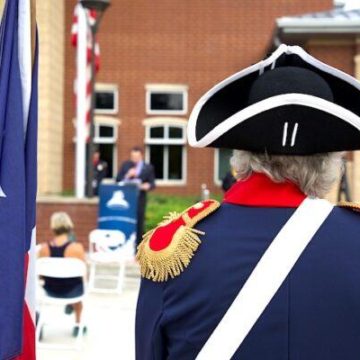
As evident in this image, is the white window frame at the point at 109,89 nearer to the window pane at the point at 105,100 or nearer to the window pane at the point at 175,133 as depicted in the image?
the window pane at the point at 105,100

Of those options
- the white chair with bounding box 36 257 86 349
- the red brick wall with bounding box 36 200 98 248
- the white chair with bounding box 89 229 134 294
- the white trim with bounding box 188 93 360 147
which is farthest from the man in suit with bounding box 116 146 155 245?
the white trim with bounding box 188 93 360 147

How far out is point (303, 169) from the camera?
6.27 ft

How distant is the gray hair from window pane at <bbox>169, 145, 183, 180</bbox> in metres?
A: 15.2

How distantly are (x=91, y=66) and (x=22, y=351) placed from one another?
31.0 feet

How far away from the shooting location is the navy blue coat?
183cm

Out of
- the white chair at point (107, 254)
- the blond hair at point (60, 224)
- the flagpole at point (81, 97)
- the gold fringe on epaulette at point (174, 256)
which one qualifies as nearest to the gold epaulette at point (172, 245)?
the gold fringe on epaulette at point (174, 256)

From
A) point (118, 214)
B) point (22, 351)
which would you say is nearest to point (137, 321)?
point (22, 351)

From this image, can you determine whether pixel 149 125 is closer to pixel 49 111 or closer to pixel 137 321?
pixel 49 111

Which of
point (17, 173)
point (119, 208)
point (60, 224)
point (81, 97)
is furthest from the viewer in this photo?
point (81, 97)

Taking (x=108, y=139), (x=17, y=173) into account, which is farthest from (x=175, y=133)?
(x=17, y=173)

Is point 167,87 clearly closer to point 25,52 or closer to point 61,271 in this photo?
point 61,271

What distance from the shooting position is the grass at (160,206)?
12.2m

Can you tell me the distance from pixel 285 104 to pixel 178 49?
15.4 metres

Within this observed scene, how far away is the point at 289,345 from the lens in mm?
1832
